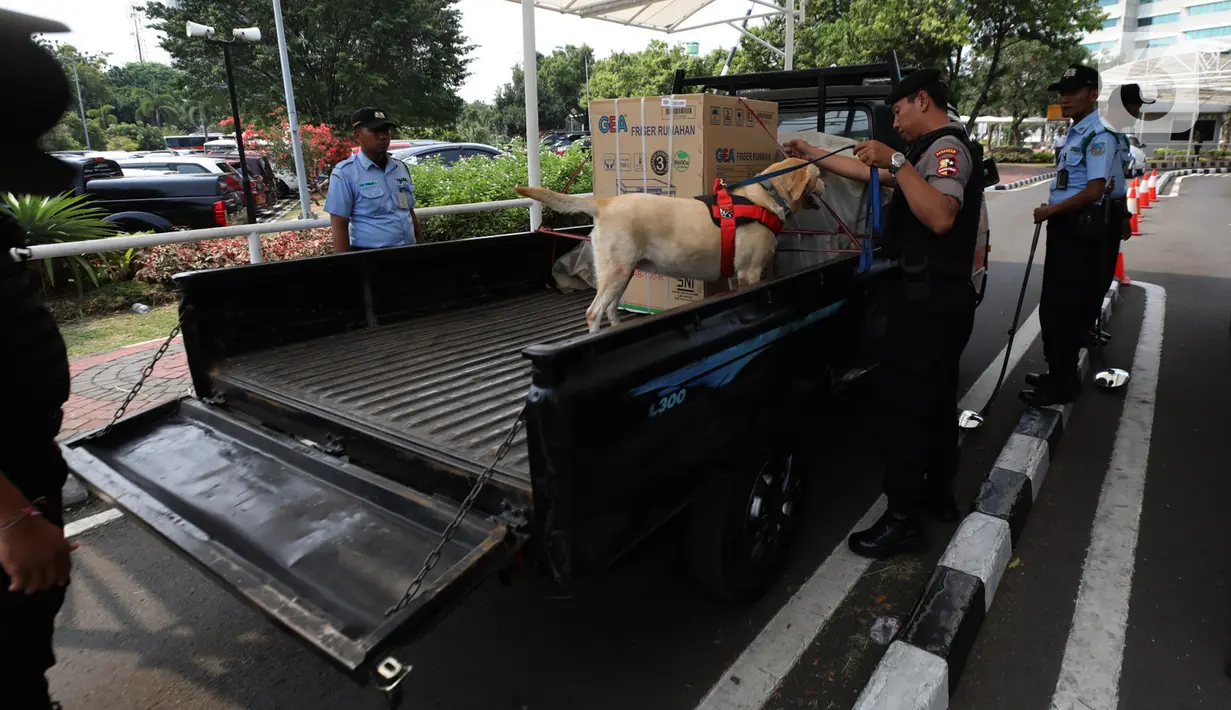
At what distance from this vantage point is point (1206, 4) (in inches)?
3241

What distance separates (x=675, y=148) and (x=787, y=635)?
2587 mm

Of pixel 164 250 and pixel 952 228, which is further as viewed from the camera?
pixel 164 250

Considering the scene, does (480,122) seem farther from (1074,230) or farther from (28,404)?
(28,404)

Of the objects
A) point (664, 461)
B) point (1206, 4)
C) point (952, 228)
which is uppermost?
point (1206, 4)

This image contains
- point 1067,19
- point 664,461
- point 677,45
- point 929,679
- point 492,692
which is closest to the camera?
point 664,461

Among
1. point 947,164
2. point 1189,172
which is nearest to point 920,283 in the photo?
point 947,164

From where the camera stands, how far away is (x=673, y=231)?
3.34 m

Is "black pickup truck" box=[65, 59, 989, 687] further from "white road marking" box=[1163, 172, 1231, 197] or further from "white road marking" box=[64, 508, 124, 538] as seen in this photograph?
"white road marking" box=[1163, 172, 1231, 197]

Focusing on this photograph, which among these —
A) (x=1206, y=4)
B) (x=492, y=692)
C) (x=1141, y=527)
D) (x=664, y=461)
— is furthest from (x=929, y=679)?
(x=1206, y=4)

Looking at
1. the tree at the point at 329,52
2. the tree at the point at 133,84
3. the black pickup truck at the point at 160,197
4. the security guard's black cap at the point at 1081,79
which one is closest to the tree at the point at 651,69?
the tree at the point at 329,52

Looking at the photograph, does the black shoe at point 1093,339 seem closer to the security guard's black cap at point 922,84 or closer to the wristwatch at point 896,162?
the security guard's black cap at point 922,84

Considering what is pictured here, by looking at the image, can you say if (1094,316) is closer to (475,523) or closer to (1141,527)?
(1141,527)

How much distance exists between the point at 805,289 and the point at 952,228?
→ 0.61 m

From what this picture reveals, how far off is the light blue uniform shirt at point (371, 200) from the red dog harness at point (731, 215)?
86.0 inches
